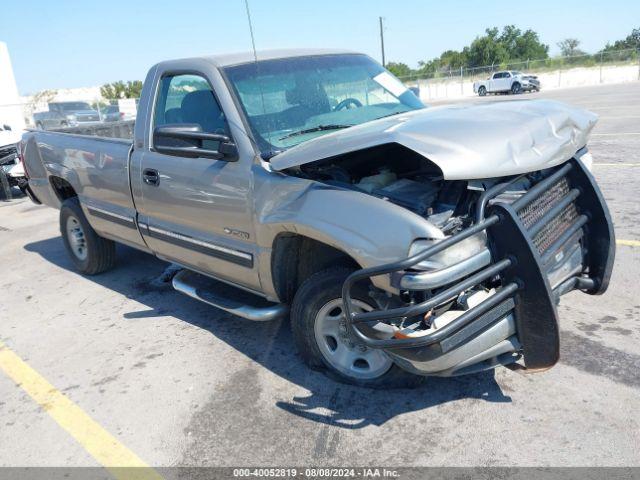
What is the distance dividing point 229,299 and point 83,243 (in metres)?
2.66

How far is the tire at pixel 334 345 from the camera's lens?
124 inches

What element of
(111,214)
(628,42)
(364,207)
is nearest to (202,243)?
(111,214)

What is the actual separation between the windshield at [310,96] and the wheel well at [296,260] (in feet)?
1.87

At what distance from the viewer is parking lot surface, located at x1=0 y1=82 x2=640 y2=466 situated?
2773mm

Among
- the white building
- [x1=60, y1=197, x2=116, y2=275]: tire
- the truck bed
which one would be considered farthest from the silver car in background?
[x1=60, y1=197, x2=116, y2=275]: tire

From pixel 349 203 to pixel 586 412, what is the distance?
1.65 meters

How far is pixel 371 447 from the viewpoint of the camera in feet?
9.22

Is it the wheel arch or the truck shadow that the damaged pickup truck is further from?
the wheel arch

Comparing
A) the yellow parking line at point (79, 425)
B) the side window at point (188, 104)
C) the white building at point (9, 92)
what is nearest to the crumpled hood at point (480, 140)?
the side window at point (188, 104)

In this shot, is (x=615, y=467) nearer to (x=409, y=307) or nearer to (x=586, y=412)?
(x=586, y=412)

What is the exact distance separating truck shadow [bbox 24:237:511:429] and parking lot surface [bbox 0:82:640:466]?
0.01 meters

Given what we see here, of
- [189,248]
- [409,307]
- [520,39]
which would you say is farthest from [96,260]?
[520,39]

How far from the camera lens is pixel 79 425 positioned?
3248mm

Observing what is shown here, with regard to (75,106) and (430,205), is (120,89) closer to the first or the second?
(75,106)
